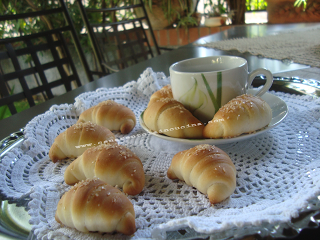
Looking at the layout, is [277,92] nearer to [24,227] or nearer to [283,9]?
[24,227]

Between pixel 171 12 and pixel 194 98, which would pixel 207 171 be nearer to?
pixel 194 98

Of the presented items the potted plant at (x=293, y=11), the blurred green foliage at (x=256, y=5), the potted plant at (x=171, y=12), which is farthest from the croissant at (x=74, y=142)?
the blurred green foliage at (x=256, y=5)

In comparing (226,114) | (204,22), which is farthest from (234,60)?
(204,22)

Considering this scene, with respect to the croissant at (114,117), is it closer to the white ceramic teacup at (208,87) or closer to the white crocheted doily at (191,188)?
the white crocheted doily at (191,188)

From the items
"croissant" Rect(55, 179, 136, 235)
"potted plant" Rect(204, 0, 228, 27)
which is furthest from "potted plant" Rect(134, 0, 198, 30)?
"croissant" Rect(55, 179, 136, 235)

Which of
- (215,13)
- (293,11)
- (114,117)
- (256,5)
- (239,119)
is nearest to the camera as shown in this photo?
(239,119)

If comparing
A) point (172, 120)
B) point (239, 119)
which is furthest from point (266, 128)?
point (172, 120)
